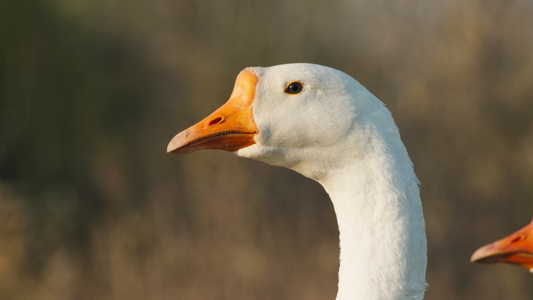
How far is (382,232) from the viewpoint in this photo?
3.80 meters

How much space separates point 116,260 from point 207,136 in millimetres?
6552

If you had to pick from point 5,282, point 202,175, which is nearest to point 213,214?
point 202,175

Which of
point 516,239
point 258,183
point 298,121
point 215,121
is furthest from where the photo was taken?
point 258,183

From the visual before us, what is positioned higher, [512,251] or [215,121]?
[215,121]

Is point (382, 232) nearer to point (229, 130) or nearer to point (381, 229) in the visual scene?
point (381, 229)

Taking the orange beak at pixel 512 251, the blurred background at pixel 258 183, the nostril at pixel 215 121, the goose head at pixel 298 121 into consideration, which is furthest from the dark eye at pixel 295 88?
the blurred background at pixel 258 183

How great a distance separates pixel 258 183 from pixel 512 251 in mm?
7247

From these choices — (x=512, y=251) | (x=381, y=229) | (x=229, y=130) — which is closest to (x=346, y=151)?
(x=381, y=229)

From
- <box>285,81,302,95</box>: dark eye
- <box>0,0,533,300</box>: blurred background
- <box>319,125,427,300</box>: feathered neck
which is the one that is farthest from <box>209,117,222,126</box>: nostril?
<box>0,0,533,300</box>: blurred background

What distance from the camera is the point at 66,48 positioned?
16.3 metres

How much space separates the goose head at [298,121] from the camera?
4004 mm

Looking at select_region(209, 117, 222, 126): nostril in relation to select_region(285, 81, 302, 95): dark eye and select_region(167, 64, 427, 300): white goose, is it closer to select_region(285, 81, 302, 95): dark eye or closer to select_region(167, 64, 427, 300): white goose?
select_region(167, 64, 427, 300): white goose

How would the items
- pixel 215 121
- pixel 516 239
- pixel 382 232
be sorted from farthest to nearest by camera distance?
pixel 215 121, pixel 516 239, pixel 382 232

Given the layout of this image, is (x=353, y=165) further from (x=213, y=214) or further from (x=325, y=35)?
(x=325, y=35)
